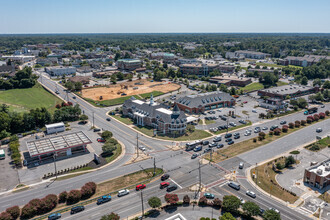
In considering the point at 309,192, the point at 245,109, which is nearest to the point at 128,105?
the point at 245,109

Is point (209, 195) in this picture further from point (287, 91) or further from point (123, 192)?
point (287, 91)

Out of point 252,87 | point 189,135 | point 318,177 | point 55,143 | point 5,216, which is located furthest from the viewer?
point 252,87

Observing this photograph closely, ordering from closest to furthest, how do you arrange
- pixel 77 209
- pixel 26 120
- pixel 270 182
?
pixel 77 209 → pixel 270 182 → pixel 26 120

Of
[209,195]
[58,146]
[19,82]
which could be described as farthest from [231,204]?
[19,82]

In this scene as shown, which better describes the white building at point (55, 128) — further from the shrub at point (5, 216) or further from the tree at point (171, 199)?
the tree at point (171, 199)

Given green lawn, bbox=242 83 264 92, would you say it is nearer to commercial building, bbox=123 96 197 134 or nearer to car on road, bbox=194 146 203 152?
commercial building, bbox=123 96 197 134

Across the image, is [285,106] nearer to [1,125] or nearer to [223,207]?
[223,207]

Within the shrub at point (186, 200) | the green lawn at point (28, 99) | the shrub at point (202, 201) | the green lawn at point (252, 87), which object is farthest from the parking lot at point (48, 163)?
the green lawn at point (252, 87)
